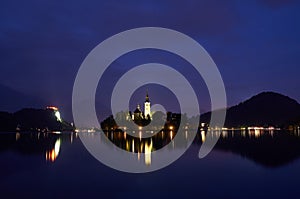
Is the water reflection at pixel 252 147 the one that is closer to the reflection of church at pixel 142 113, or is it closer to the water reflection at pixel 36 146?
the water reflection at pixel 36 146

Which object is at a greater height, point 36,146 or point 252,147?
point 252,147

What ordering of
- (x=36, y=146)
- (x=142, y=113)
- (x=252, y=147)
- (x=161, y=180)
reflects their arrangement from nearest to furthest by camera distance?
1. (x=161, y=180)
2. (x=252, y=147)
3. (x=36, y=146)
4. (x=142, y=113)

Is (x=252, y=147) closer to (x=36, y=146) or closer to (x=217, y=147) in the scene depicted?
(x=217, y=147)

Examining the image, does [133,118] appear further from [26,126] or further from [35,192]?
[35,192]

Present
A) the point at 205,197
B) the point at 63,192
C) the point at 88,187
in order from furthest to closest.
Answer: the point at 88,187 < the point at 63,192 < the point at 205,197

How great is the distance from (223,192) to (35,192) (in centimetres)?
756

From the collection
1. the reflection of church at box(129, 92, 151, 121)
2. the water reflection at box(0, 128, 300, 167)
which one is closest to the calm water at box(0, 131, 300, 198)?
the water reflection at box(0, 128, 300, 167)

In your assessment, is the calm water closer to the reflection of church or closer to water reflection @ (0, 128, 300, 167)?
water reflection @ (0, 128, 300, 167)

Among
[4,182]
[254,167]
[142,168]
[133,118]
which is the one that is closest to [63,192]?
[4,182]

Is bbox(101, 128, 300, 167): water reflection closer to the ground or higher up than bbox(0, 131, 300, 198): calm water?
higher up

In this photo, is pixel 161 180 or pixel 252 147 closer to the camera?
pixel 161 180

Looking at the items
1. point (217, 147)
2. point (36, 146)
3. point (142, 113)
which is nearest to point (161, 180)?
point (217, 147)

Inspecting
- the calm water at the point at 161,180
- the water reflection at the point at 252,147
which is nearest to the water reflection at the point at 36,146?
the calm water at the point at 161,180

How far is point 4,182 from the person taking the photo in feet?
52.5
